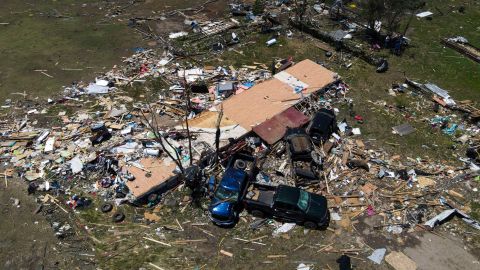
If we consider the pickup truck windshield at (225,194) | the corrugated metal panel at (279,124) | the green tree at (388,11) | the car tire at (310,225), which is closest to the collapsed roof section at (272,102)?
the corrugated metal panel at (279,124)

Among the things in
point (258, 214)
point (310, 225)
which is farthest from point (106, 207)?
point (310, 225)

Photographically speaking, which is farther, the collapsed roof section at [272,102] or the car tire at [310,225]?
the collapsed roof section at [272,102]

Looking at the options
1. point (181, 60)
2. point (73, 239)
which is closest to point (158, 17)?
point (181, 60)

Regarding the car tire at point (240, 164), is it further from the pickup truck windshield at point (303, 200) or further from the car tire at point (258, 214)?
the pickup truck windshield at point (303, 200)

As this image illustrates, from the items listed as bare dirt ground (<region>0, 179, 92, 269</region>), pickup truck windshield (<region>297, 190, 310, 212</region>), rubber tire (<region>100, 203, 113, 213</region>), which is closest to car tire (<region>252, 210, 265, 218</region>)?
pickup truck windshield (<region>297, 190, 310, 212</region>)

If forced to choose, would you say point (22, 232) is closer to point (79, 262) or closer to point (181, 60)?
point (79, 262)

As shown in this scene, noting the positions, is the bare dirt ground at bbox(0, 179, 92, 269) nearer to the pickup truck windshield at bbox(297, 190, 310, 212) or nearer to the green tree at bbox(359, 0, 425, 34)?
the pickup truck windshield at bbox(297, 190, 310, 212)
